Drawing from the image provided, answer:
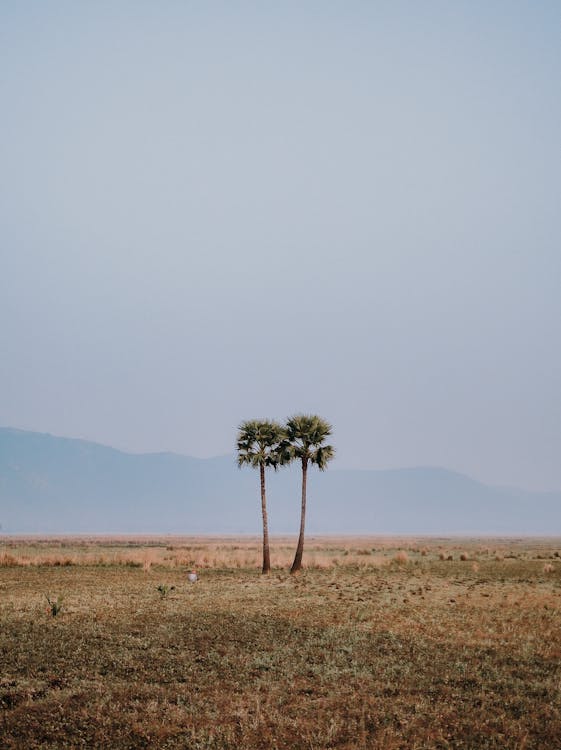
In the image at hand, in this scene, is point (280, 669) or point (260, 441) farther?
point (260, 441)

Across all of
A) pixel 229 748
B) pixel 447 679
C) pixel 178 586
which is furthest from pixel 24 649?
pixel 178 586

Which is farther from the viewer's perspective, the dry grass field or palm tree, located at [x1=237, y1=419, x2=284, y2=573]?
palm tree, located at [x1=237, y1=419, x2=284, y2=573]

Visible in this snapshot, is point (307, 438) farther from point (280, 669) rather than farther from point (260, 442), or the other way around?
point (280, 669)

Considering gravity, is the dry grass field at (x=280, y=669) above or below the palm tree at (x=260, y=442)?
below

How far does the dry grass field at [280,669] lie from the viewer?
1376 cm

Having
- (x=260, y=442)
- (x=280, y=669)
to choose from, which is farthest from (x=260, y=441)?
(x=280, y=669)

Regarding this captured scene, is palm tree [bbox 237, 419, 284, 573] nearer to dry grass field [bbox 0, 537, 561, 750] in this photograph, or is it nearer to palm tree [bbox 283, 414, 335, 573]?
palm tree [bbox 283, 414, 335, 573]

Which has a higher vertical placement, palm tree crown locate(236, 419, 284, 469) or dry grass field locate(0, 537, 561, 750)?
palm tree crown locate(236, 419, 284, 469)

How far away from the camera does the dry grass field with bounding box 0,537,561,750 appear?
13.8 meters

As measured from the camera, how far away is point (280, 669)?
720 inches

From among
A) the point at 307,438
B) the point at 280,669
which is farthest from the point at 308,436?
the point at 280,669

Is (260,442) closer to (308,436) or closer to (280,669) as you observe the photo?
(308,436)

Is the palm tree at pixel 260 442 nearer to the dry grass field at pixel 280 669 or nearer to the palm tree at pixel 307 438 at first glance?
the palm tree at pixel 307 438

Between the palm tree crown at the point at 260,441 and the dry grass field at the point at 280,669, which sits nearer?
the dry grass field at the point at 280,669
